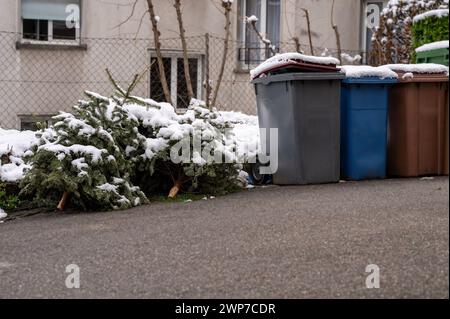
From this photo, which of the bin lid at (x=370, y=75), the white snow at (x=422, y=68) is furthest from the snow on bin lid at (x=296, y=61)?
the white snow at (x=422, y=68)

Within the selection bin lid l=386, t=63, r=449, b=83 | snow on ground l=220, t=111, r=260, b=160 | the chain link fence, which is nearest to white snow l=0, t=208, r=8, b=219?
snow on ground l=220, t=111, r=260, b=160

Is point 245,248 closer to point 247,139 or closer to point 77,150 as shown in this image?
point 77,150

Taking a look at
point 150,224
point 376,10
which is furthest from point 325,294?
point 376,10

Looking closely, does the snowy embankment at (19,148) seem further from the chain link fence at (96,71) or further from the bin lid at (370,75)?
the chain link fence at (96,71)

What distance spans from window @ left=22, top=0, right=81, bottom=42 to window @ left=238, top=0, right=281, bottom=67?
343 cm

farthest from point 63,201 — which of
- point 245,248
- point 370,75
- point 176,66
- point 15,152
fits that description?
point 176,66

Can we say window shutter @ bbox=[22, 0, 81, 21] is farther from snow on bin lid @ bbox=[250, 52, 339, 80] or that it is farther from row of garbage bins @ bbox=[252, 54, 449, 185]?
snow on bin lid @ bbox=[250, 52, 339, 80]

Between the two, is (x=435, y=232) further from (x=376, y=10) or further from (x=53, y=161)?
(x=376, y=10)

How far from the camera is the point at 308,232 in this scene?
5.36 m

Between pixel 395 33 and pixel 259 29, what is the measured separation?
355cm

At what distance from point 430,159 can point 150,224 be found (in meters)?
3.69

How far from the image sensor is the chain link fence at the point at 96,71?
14250mm

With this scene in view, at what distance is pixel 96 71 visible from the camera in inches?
585

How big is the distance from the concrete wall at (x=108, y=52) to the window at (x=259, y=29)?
0.29 m
